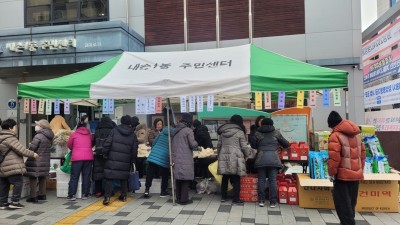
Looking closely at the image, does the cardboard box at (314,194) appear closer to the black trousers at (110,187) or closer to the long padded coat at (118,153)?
the long padded coat at (118,153)

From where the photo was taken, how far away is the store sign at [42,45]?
1152 centimetres

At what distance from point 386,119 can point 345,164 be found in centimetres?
443

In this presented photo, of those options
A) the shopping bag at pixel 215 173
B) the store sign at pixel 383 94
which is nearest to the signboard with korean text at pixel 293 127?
the shopping bag at pixel 215 173

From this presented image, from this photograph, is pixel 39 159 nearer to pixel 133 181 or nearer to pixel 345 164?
pixel 133 181

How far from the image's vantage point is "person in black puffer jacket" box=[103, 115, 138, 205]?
6395 mm

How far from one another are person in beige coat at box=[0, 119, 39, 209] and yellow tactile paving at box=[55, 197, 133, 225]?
127 centimetres

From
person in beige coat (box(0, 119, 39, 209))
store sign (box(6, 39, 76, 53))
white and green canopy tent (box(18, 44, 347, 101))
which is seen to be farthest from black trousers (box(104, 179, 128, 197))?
store sign (box(6, 39, 76, 53))

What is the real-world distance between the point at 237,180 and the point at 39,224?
3.47m

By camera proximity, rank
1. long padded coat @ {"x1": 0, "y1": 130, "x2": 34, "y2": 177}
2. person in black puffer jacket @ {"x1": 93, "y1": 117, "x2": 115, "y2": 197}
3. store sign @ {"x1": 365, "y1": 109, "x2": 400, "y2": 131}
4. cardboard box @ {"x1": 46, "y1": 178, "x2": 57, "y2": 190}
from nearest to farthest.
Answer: long padded coat @ {"x1": 0, "y1": 130, "x2": 34, "y2": 177} < person in black puffer jacket @ {"x1": 93, "y1": 117, "x2": 115, "y2": 197} < store sign @ {"x1": 365, "y1": 109, "x2": 400, "y2": 131} < cardboard box @ {"x1": 46, "y1": 178, "x2": 57, "y2": 190}

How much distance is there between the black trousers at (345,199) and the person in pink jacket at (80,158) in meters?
4.71

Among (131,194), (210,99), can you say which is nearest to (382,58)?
(210,99)

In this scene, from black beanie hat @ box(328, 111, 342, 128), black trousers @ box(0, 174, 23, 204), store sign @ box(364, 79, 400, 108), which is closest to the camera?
black beanie hat @ box(328, 111, 342, 128)

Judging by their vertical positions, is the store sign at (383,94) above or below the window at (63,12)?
below

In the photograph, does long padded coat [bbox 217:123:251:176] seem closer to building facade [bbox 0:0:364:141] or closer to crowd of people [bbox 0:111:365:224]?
crowd of people [bbox 0:111:365:224]
